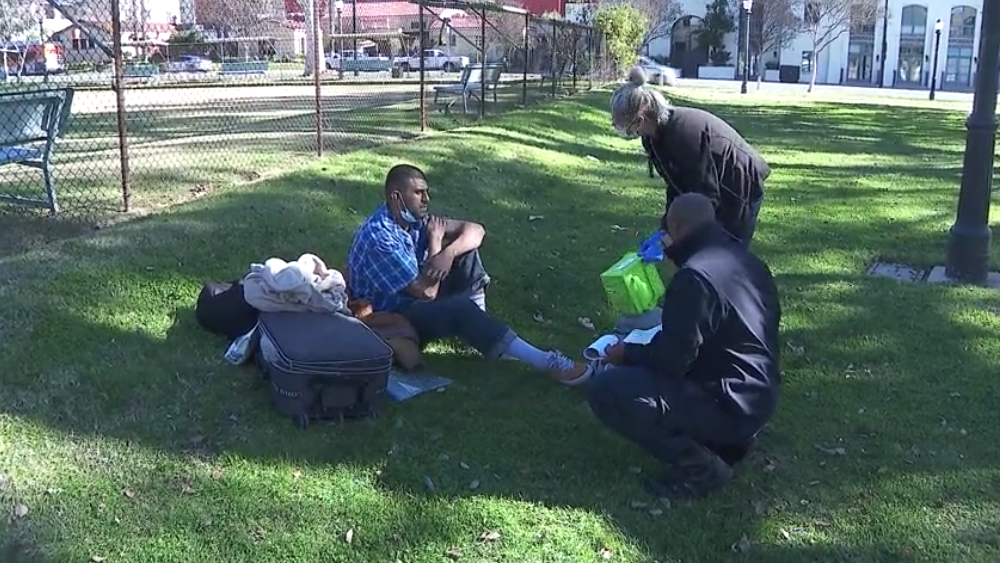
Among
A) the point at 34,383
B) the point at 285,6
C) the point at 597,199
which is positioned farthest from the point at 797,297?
the point at 285,6

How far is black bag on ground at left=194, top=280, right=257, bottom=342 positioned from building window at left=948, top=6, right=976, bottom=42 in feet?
215

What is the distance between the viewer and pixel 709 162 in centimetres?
488

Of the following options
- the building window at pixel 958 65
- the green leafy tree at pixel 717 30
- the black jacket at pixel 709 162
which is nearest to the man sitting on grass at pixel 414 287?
the black jacket at pixel 709 162

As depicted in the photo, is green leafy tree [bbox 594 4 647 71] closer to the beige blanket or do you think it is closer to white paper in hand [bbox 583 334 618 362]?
white paper in hand [bbox 583 334 618 362]

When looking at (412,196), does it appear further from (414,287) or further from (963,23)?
(963,23)

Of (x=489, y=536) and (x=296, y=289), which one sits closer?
(x=489, y=536)

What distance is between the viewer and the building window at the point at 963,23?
61.9 m

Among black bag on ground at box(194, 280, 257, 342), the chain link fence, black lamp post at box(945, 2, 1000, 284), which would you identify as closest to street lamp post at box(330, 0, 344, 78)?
the chain link fence

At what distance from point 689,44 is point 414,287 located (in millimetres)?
64498

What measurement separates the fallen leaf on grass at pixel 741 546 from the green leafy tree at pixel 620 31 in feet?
84.0

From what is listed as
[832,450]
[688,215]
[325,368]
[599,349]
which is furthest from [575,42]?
[688,215]

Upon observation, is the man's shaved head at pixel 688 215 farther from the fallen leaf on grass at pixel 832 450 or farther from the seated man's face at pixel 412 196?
the seated man's face at pixel 412 196

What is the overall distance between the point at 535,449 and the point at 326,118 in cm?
1169

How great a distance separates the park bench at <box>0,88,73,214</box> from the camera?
746cm
